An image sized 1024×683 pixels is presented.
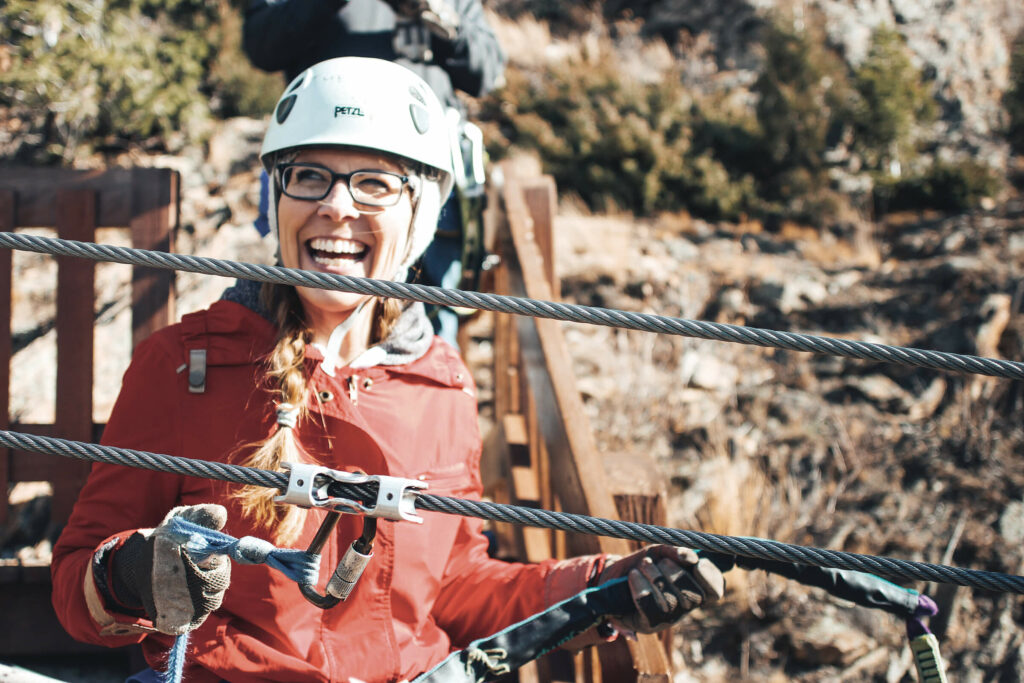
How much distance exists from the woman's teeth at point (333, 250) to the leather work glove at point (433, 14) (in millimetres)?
1307

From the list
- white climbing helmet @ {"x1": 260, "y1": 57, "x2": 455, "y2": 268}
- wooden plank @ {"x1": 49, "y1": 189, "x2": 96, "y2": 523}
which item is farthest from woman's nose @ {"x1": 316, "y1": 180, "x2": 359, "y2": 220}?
wooden plank @ {"x1": 49, "y1": 189, "x2": 96, "y2": 523}

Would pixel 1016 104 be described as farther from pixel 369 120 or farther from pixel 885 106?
pixel 369 120

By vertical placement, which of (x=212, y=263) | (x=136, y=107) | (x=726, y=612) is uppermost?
(x=136, y=107)

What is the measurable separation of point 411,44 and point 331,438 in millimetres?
1727

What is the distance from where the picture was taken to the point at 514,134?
9.15 metres

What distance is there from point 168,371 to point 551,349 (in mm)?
1419

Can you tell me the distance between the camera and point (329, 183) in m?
1.94

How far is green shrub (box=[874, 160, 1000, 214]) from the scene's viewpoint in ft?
27.1

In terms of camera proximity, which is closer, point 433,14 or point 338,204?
point 338,204

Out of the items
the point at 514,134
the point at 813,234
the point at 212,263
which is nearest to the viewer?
the point at 212,263

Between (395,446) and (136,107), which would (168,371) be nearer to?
(395,446)

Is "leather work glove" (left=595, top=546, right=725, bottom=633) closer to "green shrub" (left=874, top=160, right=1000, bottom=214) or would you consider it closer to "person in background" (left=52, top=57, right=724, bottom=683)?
"person in background" (left=52, top=57, right=724, bottom=683)

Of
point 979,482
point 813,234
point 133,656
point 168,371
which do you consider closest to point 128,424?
point 168,371

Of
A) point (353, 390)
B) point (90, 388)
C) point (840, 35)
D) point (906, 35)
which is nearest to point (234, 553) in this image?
point (353, 390)
